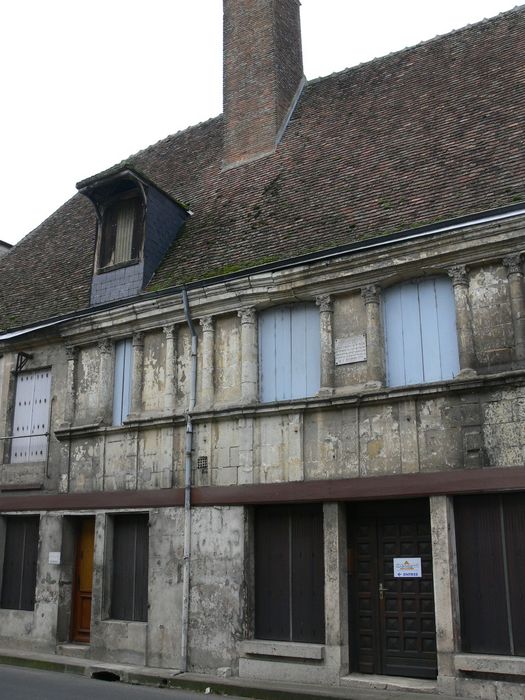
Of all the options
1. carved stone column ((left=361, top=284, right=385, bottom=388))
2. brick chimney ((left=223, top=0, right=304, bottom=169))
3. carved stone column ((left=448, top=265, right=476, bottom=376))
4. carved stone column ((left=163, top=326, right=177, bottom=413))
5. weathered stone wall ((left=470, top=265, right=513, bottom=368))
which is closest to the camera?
weathered stone wall ((left=470, top=265, right=513, bottom=368))

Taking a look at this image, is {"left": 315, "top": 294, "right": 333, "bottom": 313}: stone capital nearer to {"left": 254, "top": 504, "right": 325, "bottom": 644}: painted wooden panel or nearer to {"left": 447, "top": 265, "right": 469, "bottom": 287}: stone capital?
{"left": 447, "top": 265, "right": 469, "bottom": 287}: stone capital

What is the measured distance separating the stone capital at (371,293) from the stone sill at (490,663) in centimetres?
427

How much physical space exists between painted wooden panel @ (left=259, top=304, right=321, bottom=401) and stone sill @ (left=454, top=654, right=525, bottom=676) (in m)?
3.65

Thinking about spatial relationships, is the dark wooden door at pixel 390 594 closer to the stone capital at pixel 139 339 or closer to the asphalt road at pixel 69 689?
the asphalt road at pixel 69 689

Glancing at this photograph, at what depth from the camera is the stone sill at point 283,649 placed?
352 inches

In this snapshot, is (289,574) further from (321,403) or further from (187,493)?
(321,403)

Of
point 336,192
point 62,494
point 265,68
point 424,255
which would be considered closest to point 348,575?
point 424,255

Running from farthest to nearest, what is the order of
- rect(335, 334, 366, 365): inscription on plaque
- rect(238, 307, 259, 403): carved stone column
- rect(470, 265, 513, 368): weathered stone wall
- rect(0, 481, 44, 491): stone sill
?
1. rect(0, 481, 44, 491): stone sill
2. rect(238, 307, 259, 403): carved stone column
3. rect(335, 334, 366, 365): inscription on plaque
4. rect(470, 265, 513, 368): weathered stone wall

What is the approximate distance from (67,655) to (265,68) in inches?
429

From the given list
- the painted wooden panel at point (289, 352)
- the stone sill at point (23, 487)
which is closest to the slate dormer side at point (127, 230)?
the painted wooden panel at point (289, 352)

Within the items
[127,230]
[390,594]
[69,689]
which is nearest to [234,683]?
[69,689]

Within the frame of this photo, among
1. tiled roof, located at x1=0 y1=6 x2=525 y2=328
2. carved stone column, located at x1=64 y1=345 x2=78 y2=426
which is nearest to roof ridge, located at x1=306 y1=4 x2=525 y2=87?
tiled roof, located at x1=0 y1=6 x2=525 y2=328

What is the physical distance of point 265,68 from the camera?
14.3 m

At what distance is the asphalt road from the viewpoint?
8395 mm
